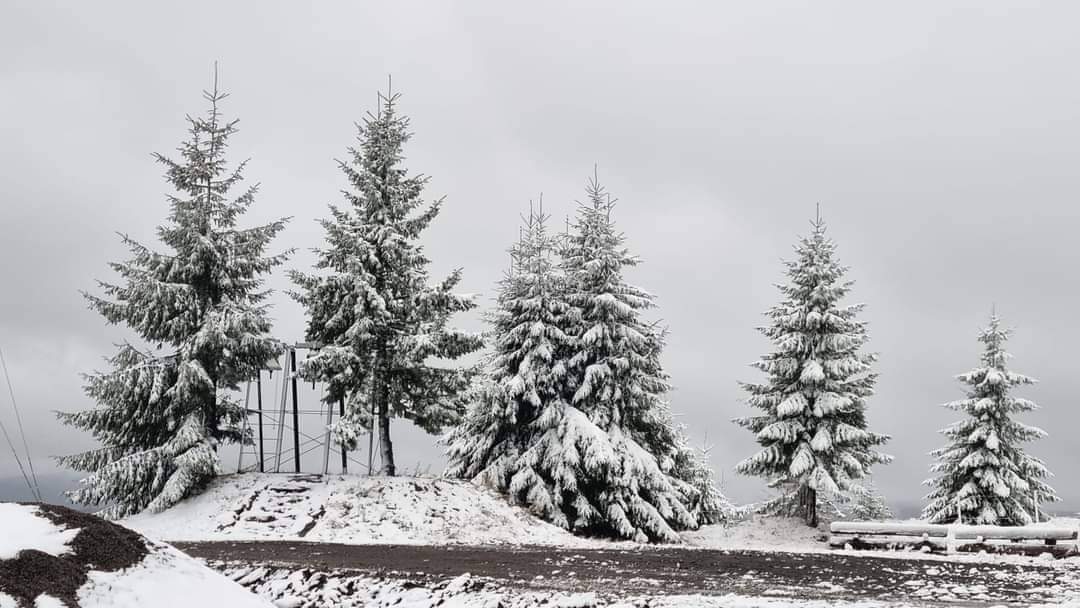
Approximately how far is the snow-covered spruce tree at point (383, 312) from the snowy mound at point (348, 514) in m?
1.86

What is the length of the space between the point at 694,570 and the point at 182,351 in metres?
17.7

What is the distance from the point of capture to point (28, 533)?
9297 millimetres

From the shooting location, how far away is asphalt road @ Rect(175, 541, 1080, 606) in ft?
39.0

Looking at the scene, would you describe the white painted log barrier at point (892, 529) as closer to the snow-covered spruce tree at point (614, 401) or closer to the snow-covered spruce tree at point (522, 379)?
the snow-covered spruce tree at point (614, 401)

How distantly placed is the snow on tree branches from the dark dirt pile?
50.7 feet

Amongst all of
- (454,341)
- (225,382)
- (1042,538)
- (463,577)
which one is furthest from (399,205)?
(1042,538)

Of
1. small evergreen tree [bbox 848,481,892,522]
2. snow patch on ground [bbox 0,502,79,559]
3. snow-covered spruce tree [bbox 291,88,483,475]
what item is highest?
snow-covered spruce tree [bbox 291,88,483,475]

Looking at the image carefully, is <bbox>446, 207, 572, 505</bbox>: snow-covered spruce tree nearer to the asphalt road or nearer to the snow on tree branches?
the snow on tree branches

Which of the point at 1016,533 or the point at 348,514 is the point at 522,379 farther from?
the point at 1016,533

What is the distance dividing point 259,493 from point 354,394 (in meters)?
4.07

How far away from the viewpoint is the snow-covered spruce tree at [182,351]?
23.2 meters

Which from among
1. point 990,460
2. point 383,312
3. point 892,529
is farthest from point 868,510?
point 383,312

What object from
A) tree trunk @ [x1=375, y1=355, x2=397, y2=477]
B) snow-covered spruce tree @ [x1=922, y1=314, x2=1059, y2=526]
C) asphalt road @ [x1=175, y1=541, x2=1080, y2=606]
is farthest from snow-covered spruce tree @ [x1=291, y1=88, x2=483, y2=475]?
snow-covered spruce tree @ [x1=922, y1=314, x2=1059, y2=526]

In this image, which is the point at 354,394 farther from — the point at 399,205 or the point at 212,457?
the point at 399,205
